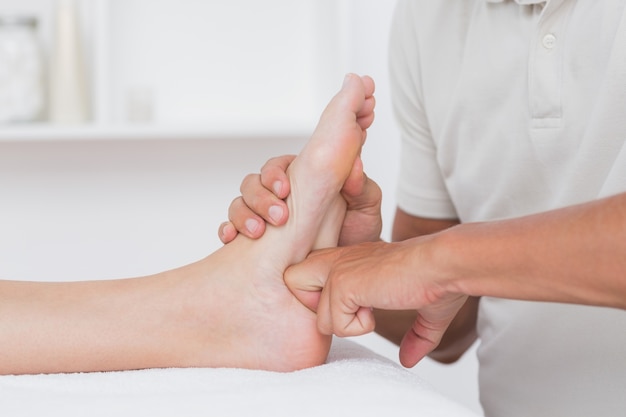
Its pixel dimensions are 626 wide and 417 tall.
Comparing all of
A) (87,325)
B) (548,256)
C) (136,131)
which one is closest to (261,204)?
(87,325)

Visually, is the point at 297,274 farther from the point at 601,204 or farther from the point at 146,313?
the point at 601,204

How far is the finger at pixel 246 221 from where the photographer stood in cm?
93

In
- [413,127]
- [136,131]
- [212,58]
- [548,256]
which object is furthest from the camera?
[212,58]

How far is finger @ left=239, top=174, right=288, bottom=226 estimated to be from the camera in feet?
2.99

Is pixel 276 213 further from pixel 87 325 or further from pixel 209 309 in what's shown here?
pixel 87 325

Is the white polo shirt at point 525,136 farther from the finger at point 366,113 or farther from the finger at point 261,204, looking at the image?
the finger at point 261,204

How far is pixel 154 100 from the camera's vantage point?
202cm

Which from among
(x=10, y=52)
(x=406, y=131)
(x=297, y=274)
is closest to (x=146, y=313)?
(x=297, y=274)

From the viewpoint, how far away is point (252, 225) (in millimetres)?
929

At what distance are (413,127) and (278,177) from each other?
16.6 inches

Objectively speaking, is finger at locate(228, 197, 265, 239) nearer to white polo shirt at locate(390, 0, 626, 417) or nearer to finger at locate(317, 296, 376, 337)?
finger at locate(317, 296, 376, 337)

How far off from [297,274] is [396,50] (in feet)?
1.74

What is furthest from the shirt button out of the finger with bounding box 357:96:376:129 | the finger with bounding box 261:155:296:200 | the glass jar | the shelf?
the glass jar

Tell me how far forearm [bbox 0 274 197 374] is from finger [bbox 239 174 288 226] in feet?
0.39
